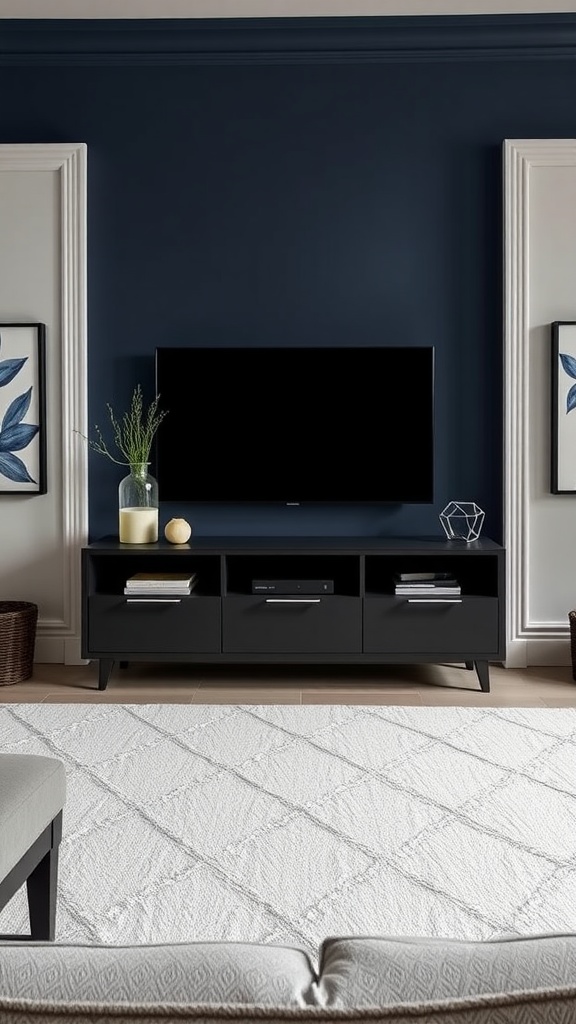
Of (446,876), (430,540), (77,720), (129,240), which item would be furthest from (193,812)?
(129,240)

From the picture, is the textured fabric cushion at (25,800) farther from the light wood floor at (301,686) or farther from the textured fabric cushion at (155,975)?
the light wood floor at (301,686)

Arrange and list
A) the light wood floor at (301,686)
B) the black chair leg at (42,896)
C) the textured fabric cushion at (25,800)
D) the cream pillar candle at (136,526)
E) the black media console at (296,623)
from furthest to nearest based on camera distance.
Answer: the cream pillar candle at (136,526), the black media console at (296,623), the light wood floor at (301,686), the black chair leg at (42,896), the textured fabric cushion at (25,800)

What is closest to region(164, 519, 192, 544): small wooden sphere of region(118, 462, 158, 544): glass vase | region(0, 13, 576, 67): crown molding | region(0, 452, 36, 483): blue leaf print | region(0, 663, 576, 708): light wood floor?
region(118, 462, 158, 544): glass vase

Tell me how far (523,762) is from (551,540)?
152 centimetres

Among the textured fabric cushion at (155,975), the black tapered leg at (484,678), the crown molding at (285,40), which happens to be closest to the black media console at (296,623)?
the black tapered leg at (484,678)

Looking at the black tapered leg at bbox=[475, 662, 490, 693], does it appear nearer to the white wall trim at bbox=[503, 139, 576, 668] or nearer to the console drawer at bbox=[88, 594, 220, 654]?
the white wall trim at bbox=[503, 139, 576, 668]

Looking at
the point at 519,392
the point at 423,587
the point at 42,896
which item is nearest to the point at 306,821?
the point at 42,896

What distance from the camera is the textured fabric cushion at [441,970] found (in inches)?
18.8

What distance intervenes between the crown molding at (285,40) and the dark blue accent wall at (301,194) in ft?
0.06

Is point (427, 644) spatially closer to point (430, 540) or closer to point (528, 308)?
point (430, 540)

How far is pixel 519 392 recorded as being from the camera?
397cm

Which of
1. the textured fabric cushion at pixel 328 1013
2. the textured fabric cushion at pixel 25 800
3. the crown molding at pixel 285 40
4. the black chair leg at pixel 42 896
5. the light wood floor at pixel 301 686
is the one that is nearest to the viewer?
the textured fabric cushion at pixel 328 1013

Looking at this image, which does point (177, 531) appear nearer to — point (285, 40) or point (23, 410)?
point (23, 410)

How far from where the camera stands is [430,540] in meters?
3.85
